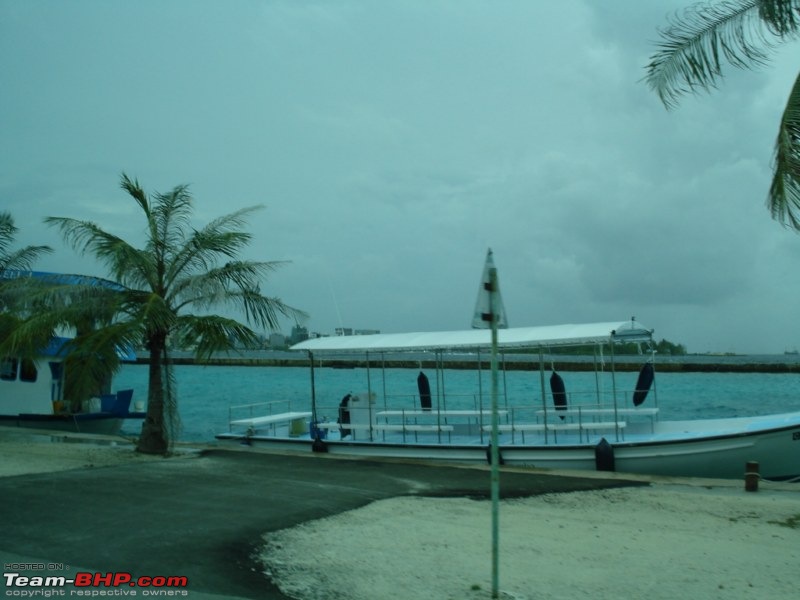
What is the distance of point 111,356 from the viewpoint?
14.4 m

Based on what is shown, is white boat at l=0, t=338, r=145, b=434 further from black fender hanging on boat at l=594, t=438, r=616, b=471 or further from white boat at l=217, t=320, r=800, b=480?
black fender hanging on boat at l=594, t=438, r=616, b=471

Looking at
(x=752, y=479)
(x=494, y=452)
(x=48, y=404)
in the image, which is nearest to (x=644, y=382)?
(x=752, y=479)


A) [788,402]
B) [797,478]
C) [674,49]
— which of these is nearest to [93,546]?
[674,49]

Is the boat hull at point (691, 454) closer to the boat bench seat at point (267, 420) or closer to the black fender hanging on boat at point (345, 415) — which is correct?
the black fender hanging on boat at point (345, 415)

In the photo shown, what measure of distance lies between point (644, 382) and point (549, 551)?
31.1 ft

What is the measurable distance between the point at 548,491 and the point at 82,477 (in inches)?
293

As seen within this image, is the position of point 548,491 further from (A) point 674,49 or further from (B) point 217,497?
(A) point 674,49

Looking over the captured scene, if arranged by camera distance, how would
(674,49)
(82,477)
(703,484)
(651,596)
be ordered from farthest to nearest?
1. (703,484)
2. (82,477)
3. (674,49)
4. (651,596)

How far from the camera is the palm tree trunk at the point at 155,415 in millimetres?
15812

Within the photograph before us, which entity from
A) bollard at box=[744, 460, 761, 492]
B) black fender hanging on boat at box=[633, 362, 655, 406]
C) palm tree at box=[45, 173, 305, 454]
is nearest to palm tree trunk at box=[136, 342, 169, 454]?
palm tree at box=[45, 173, 305, 454]

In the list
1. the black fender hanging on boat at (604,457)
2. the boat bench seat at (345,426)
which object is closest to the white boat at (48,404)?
the boat bench seat at (345,426)

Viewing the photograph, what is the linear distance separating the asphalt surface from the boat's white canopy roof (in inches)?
106

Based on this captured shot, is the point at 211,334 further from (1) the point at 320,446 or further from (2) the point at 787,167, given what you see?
(2) the point at 787,167

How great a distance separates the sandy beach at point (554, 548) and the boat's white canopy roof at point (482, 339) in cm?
370
